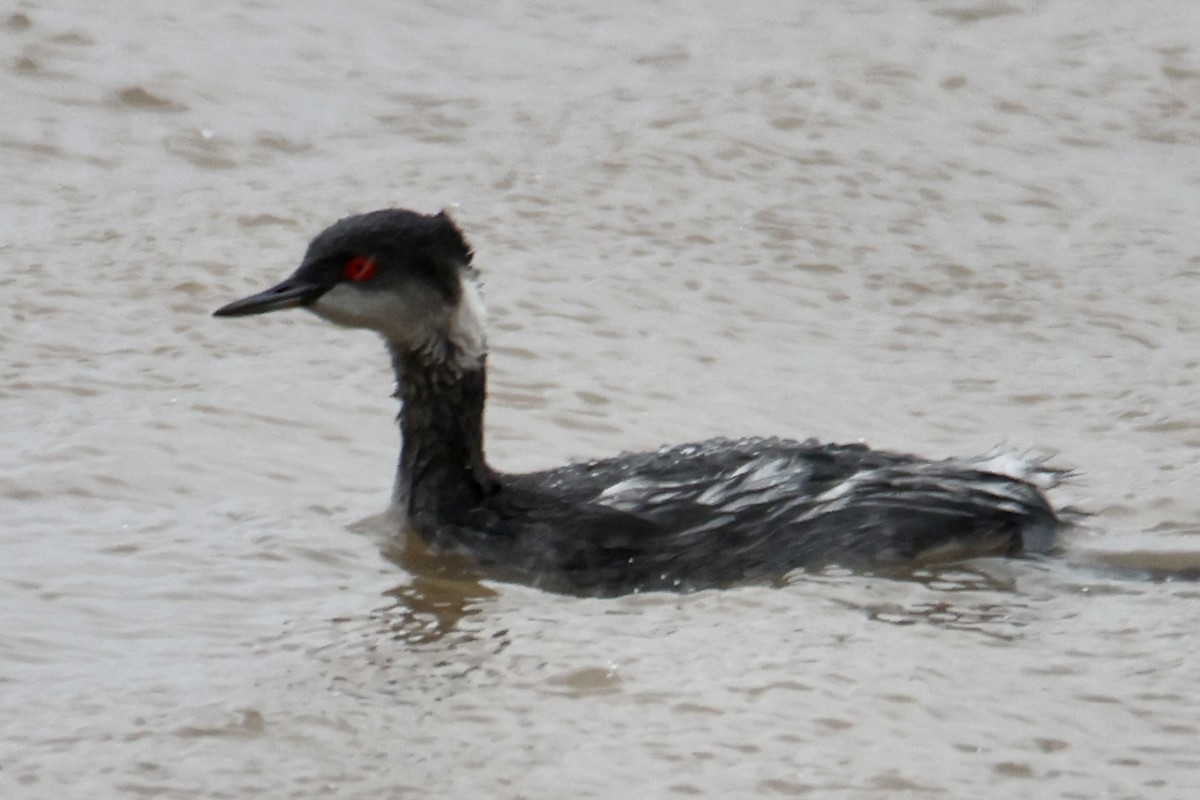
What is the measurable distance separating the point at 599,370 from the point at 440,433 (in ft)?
4.89

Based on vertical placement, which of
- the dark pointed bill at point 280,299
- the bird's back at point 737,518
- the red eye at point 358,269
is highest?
the red eye at point 358,269

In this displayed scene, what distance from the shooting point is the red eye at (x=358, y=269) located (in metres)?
7.05

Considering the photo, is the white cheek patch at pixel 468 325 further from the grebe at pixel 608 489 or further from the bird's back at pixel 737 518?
the bird's back at pixel 737 518

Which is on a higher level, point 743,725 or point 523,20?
point 523,20

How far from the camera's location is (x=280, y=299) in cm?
695

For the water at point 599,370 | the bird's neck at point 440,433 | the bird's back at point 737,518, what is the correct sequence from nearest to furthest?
the water at point 599,370 < the bird's back at point 737,518 < the bird's neck at point 440,433

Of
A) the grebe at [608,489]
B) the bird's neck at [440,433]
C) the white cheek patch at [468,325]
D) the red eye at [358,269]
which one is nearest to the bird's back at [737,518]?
the grebe at [608,489]

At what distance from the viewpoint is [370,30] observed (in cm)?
1262

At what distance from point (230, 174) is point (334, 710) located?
5432 mm

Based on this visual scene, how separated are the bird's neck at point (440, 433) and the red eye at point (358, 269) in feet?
1.14

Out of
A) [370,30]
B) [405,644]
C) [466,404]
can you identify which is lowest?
[405,644]

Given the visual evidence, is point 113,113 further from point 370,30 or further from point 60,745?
point 60,745

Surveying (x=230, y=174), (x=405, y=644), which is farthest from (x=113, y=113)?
(x=405, y=644)

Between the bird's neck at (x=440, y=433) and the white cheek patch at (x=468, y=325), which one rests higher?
the white cheek patch at (x=468, y=325)
